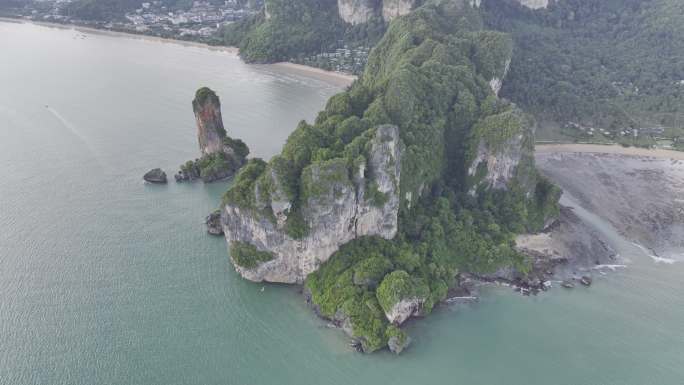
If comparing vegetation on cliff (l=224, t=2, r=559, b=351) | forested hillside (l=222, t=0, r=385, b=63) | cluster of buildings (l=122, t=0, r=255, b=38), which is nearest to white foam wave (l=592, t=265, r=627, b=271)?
vegetation on cliff (l=224, t=2, r=559, b=351)

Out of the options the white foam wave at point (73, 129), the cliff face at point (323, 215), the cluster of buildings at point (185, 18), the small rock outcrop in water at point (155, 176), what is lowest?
the small rock outcrop in water at point (155, 176)

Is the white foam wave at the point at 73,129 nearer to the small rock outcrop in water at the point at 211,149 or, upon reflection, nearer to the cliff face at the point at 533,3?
the small rock outcrop in water at the point at 211,149

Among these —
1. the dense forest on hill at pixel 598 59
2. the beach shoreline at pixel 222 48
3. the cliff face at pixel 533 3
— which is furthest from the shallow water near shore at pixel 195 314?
the cliff face at pixel 533 3

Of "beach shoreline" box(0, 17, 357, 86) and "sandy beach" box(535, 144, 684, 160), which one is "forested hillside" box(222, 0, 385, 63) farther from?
"sandy beach" box(535, 144, 684, 160)

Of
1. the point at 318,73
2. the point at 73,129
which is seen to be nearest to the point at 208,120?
the point at 73,129

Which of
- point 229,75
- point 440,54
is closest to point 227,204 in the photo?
point 440,54

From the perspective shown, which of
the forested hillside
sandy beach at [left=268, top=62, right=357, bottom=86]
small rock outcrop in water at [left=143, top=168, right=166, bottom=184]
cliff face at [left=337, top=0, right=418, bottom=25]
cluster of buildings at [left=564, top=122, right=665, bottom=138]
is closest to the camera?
small rock outcrop in water at [left=143, top=168, right=166, bottom=184]

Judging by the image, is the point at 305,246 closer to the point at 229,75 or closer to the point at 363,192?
the point at 363,192
